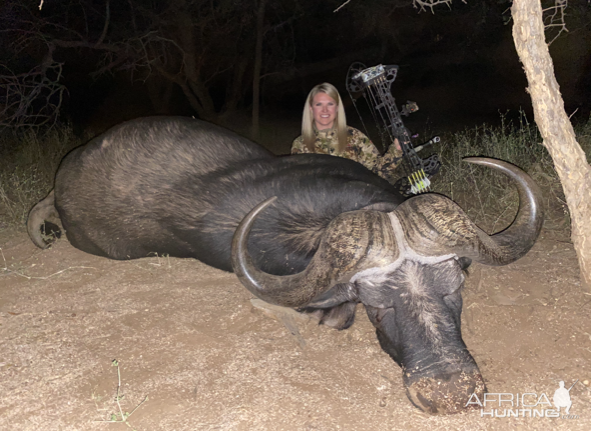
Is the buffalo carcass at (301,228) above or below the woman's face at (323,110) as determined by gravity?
below

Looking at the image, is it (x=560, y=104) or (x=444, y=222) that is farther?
(x=560, y=104)

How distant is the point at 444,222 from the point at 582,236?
4.20ft

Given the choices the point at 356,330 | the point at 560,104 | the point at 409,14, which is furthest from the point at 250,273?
the point at 409,14

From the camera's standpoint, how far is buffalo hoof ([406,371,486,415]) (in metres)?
2.21

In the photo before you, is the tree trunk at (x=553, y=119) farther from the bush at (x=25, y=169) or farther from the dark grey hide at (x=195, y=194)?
the bush at (x=25, y=169)

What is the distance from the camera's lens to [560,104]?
9.55 feet

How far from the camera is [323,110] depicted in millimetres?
4730

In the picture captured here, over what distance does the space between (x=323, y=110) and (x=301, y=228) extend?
203 centimetres

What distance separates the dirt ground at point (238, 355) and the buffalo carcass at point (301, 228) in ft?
0.79

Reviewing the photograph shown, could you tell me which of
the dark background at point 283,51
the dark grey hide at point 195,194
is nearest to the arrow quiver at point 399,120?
the dark grey hide at point 195,194

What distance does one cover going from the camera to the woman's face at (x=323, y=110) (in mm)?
4657

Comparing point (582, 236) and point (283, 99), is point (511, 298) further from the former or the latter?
point (283, 99)

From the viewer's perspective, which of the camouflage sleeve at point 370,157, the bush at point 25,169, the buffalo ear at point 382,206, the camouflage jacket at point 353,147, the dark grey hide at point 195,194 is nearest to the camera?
the buffalo ear at point 382,206

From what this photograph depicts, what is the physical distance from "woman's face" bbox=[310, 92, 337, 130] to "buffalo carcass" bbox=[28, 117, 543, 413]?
111cm
